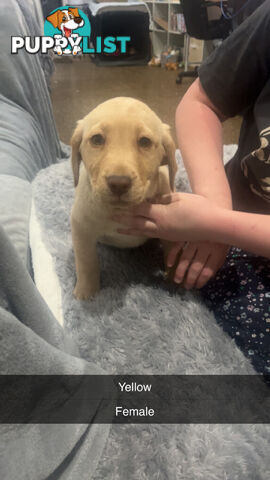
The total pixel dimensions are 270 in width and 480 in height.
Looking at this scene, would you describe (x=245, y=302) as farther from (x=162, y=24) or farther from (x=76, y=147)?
(x=162, y=24)

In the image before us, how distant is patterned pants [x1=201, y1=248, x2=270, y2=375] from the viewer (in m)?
0.55

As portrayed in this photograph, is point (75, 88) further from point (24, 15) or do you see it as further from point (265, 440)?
point (265, 440)

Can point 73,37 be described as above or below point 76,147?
above

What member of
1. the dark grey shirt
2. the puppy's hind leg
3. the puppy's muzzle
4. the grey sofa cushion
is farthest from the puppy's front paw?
the puppy's muzzle

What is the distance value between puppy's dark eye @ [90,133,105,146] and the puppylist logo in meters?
0.16

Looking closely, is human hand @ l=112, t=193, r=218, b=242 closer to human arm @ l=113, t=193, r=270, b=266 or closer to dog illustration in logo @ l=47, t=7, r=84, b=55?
human arm @ l=113, t=193, r=270, b=266

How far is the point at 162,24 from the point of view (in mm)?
594

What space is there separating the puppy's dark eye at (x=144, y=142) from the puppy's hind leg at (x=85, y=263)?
203 millimetres

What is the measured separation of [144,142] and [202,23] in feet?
0.76

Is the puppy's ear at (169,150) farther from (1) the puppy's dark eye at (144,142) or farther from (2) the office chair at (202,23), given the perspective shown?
(2) the office chair at (202,23)

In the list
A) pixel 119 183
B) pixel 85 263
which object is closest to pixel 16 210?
pixel 85 263

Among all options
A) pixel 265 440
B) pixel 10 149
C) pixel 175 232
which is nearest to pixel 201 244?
pixel 175 232

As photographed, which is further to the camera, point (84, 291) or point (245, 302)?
point (84, 291)

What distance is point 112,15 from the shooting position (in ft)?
1.81
